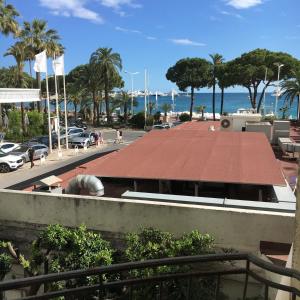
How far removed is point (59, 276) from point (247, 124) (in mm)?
24143

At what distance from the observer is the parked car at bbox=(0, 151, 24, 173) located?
27750 mm

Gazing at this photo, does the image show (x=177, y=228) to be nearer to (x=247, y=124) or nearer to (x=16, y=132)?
(x=247, y=124)

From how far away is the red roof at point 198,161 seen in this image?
12.8 meters

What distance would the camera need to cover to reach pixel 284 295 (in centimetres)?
550

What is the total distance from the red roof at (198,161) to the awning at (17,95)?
1552cm

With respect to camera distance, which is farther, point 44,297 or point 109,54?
point 109,54

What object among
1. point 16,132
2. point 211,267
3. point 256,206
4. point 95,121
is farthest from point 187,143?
point 95,121

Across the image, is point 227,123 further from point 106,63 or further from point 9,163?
point 106,63

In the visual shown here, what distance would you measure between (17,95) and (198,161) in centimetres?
2265

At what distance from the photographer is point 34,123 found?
45.2m

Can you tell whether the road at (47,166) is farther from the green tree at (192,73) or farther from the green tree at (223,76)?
the green tree at (192,73)

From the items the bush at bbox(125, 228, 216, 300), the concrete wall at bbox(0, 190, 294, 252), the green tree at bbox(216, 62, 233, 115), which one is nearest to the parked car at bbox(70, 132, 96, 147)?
the concrete wall at bbox(0, 190, 294, 252)

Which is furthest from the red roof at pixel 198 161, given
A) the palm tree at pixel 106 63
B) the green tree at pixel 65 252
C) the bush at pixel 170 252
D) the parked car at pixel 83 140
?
the palm tree at pixel 106 63

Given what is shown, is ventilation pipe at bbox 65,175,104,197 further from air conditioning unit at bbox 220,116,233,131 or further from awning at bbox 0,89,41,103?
awning at bbox 0,89,41,103
